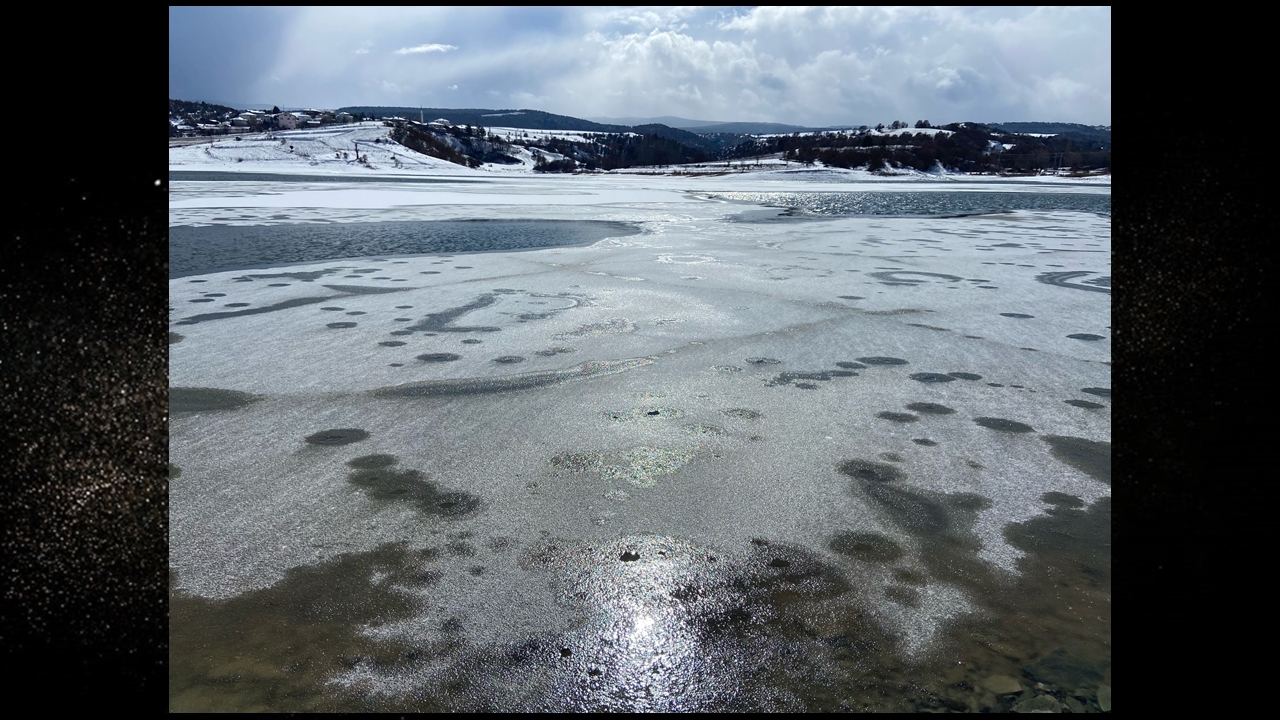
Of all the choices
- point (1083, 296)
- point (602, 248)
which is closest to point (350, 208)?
point (602, 248)

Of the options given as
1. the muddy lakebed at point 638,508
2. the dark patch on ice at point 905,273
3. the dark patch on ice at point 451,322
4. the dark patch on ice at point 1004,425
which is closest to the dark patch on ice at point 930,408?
the muddy lakebed at point 638,508

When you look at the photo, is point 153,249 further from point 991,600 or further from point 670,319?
point 670,319

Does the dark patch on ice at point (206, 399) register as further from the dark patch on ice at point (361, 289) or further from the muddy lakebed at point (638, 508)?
the dark patch on ice at point (361, 289)

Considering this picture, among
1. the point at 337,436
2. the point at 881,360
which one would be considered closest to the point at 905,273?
the point at 881,360

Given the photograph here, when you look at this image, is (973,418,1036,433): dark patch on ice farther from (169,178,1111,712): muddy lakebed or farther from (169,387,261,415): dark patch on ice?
(169,387,261,415): dark patch on ice

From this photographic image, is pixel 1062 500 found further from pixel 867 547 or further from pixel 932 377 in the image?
pixel 932 377
